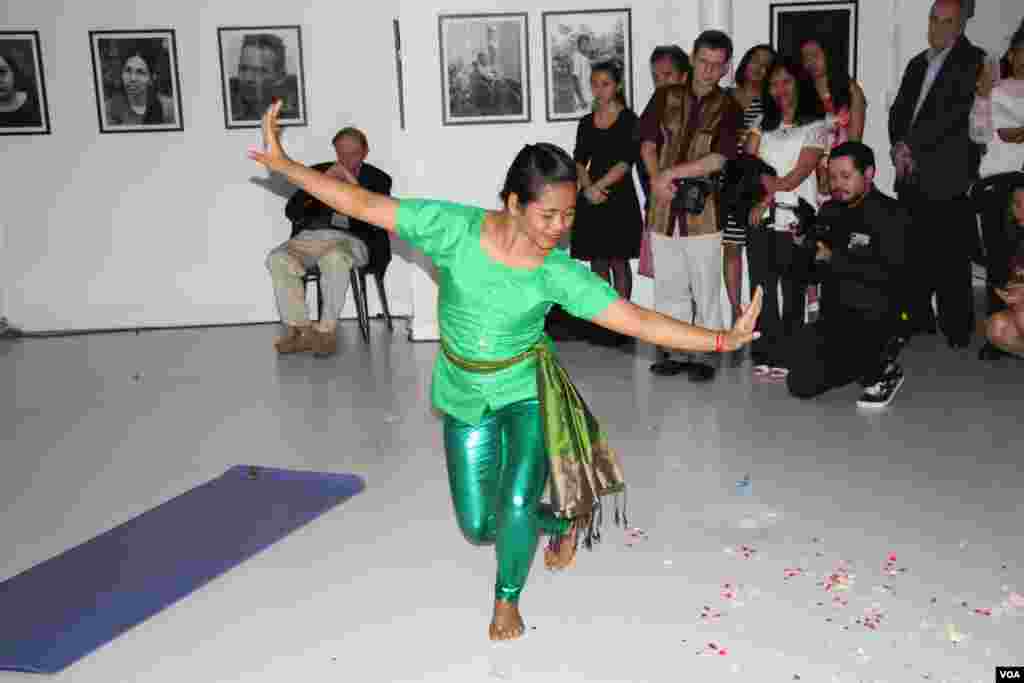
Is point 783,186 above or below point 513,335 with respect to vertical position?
above

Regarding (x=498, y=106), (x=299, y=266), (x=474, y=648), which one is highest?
(x=498, y=106)

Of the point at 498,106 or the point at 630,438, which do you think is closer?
the point at 630,438

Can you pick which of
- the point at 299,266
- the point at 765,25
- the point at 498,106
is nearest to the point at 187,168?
the point at 299,266

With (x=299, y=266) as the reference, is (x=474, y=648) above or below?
below

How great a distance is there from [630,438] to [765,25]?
346 centimetres

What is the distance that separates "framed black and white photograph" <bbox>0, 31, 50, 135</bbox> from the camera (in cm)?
764

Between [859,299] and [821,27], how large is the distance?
2440mm

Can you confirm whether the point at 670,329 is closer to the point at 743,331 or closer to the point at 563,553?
the point at 743,331

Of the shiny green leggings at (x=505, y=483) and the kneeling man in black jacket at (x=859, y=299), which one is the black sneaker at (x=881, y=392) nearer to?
the kneeling man in black jacket at (x=859, y=299)

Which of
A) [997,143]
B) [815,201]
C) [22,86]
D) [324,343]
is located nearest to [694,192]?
[815,201]

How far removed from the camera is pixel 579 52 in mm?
7301

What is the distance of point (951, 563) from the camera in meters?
3.48

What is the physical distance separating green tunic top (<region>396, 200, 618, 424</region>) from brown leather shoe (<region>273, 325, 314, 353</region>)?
154 inches

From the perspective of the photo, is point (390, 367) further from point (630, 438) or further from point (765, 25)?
point (765, 25)
